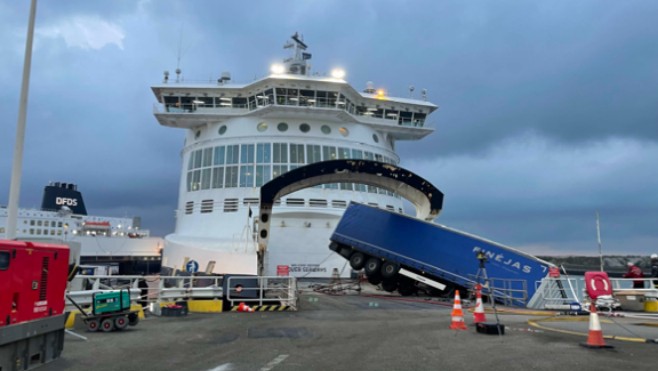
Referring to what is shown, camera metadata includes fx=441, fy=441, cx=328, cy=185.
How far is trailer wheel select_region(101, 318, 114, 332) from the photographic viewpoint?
1028 cm

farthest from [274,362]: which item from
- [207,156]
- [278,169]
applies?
[207,156]

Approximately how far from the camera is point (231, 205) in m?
32.5

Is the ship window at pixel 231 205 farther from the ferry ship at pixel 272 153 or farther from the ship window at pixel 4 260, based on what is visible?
the ship window at pixel 4 260

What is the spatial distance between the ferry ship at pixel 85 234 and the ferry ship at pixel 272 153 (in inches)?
443

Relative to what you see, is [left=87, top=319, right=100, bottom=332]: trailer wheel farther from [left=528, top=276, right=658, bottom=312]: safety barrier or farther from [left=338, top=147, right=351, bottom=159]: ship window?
[left=338, top=147, right=351, bottom=159]: ship window

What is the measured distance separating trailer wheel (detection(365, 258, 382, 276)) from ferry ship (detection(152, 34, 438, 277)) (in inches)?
290

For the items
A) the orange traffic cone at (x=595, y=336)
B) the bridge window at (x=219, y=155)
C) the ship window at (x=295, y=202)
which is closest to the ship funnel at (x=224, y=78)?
the bridge window at (x=219, y=155)

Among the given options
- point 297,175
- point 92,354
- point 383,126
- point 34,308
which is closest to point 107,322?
point 92,354

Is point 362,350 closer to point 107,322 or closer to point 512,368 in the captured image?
point 512,368

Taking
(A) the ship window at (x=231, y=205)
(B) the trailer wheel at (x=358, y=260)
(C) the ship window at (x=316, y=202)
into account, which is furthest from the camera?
(A) the ship window at (x=231, y=205)

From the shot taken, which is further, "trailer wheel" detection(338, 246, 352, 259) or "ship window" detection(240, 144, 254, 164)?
"ship window" detection(240, 144, 254, 164)

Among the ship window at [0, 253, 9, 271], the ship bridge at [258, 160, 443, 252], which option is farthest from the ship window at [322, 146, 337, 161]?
the ship window at [0, 253, 9, 271]

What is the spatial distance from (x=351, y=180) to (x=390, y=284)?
5.75m

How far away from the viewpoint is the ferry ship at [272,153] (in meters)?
29.6
